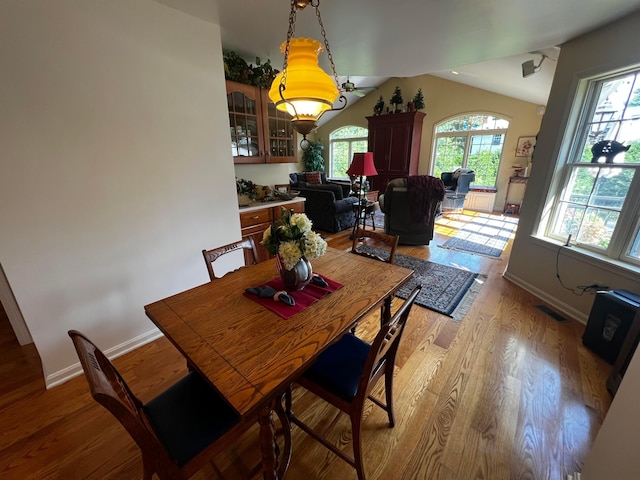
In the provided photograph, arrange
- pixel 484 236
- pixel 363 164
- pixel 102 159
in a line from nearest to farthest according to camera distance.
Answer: pixel 102 159 < pixel 363 164 < pixel 484 236

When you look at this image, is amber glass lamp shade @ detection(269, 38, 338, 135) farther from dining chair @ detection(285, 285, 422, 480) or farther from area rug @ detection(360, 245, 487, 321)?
area rug @ detection(360, 245, 487, 321)

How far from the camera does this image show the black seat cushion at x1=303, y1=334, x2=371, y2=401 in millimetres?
1132

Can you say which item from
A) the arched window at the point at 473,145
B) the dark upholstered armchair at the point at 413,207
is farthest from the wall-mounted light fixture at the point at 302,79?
the arched window at the point at 473,145

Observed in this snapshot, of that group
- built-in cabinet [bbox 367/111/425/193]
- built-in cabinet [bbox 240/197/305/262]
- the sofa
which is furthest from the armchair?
built-in cabinet [bbox 240/197/305/262]

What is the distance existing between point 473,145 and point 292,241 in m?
7.15

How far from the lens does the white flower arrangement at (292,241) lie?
4.10 feet

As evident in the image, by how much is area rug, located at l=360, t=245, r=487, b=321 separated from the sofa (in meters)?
1.44

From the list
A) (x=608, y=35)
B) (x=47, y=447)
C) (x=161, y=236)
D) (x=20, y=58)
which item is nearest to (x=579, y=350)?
(x=608, y=35)

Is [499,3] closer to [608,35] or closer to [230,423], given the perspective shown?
[608,35]

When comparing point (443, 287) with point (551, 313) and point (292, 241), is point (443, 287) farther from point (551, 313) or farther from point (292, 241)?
point (292, 241)

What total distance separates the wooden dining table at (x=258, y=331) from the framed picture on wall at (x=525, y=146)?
20.9 feet

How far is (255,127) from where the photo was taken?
9.62 feet

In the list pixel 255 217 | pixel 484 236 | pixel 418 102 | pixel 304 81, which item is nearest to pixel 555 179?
pixel 484 236

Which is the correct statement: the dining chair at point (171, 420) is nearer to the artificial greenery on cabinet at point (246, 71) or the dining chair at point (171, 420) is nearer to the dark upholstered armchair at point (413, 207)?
the artificial greenery on cabinet at point (246, 71)
